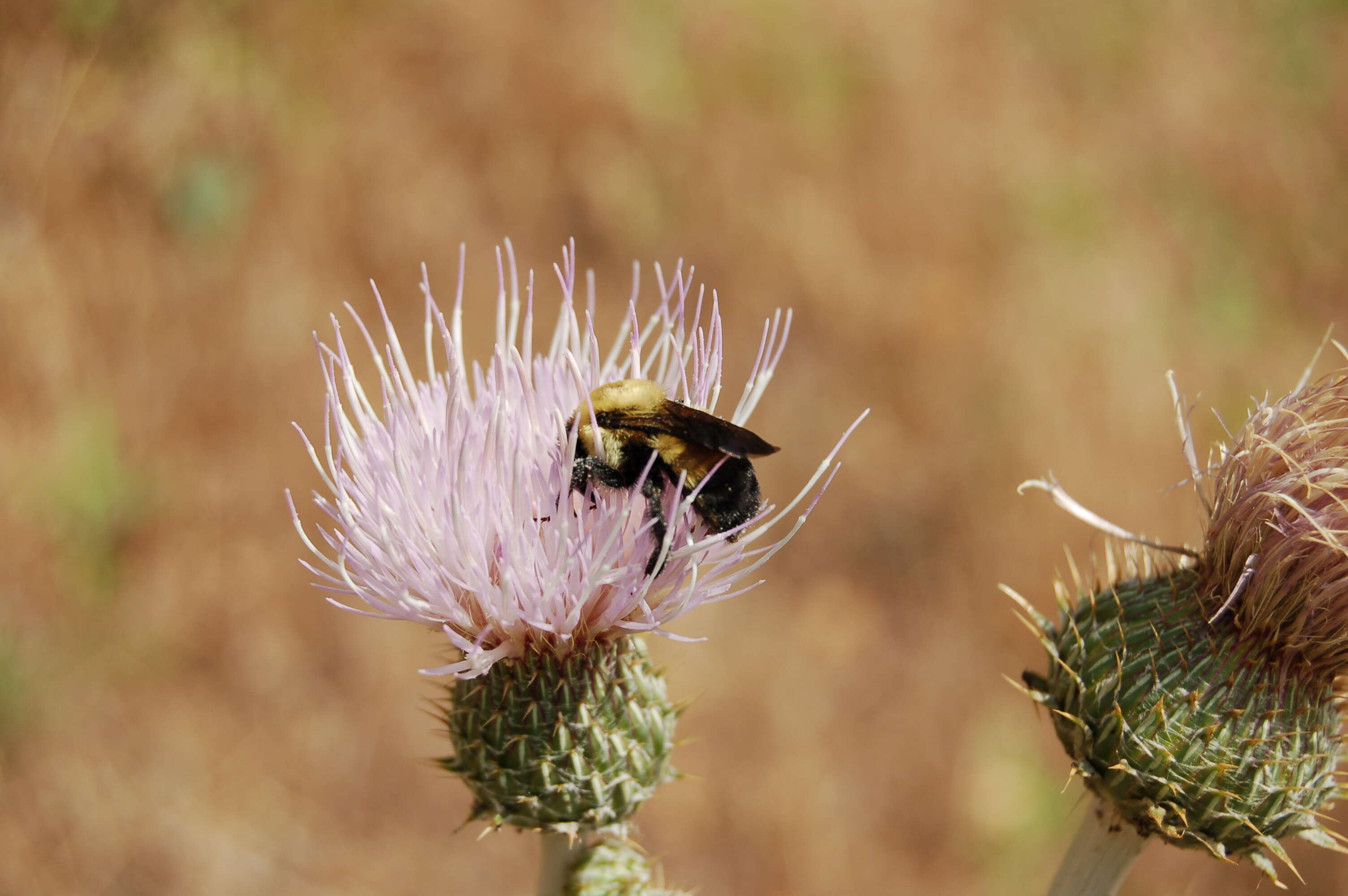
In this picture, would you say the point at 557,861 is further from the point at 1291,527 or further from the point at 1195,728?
the point at 1291,527

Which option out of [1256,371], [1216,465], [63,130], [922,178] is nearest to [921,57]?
[922,178]

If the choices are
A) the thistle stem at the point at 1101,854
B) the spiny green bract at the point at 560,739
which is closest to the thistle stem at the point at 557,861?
the spiny green bract at the point at 560,739

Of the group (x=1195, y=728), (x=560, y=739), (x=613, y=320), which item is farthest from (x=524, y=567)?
(x=613, y=320)

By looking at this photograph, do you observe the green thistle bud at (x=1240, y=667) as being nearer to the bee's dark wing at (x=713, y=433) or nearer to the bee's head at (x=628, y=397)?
the bee's dark wing at (x=713, y=433)

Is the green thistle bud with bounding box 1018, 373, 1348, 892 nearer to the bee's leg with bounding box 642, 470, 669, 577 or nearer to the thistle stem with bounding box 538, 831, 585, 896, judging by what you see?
the bee's leg with bounding box 642, 470, 669, 577

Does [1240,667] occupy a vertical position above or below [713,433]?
below

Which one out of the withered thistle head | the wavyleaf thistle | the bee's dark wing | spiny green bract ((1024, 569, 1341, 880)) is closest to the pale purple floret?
the wavyleaf thistle

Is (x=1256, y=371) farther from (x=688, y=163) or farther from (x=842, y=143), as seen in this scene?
(x=688, y=163)
